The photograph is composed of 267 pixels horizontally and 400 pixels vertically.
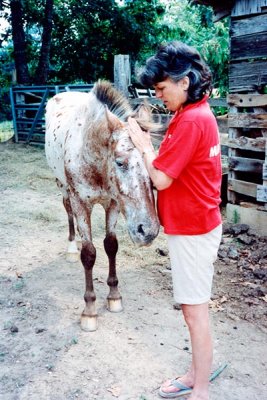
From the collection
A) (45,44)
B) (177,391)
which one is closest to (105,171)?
(177,391)

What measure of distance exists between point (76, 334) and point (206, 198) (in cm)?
176

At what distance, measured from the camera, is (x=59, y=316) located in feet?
11.3

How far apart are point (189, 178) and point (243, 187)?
3833mm

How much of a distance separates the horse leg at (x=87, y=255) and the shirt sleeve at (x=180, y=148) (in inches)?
58.9

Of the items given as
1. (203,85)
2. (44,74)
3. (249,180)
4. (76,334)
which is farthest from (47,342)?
(44,74)

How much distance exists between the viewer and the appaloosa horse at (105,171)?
2.51 metres

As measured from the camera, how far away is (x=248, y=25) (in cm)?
539

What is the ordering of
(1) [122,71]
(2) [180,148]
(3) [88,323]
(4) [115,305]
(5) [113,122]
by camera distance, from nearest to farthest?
(2) [180,148], (5) [113,122], (3) [88,323], (4) [115,305], (1) [122,71]

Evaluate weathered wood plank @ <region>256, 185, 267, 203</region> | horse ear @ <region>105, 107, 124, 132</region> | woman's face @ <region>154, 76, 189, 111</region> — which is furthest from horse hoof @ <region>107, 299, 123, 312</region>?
weathered wood plank @ <region>256, 185, 267, 203</region>

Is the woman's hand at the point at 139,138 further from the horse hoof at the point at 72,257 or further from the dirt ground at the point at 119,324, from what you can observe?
the horse hoof at the point at 72,257

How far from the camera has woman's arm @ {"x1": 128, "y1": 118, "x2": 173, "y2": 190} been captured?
201 centimetres

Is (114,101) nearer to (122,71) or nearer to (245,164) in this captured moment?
(245,164)

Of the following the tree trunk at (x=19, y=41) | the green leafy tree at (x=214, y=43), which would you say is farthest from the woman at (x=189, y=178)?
the green leafy tree at (x=214, y=43)

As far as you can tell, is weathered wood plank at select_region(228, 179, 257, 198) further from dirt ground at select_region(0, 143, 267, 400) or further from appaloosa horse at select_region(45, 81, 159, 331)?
appaloosa horse at select_region(45, 81, 159, 331)
